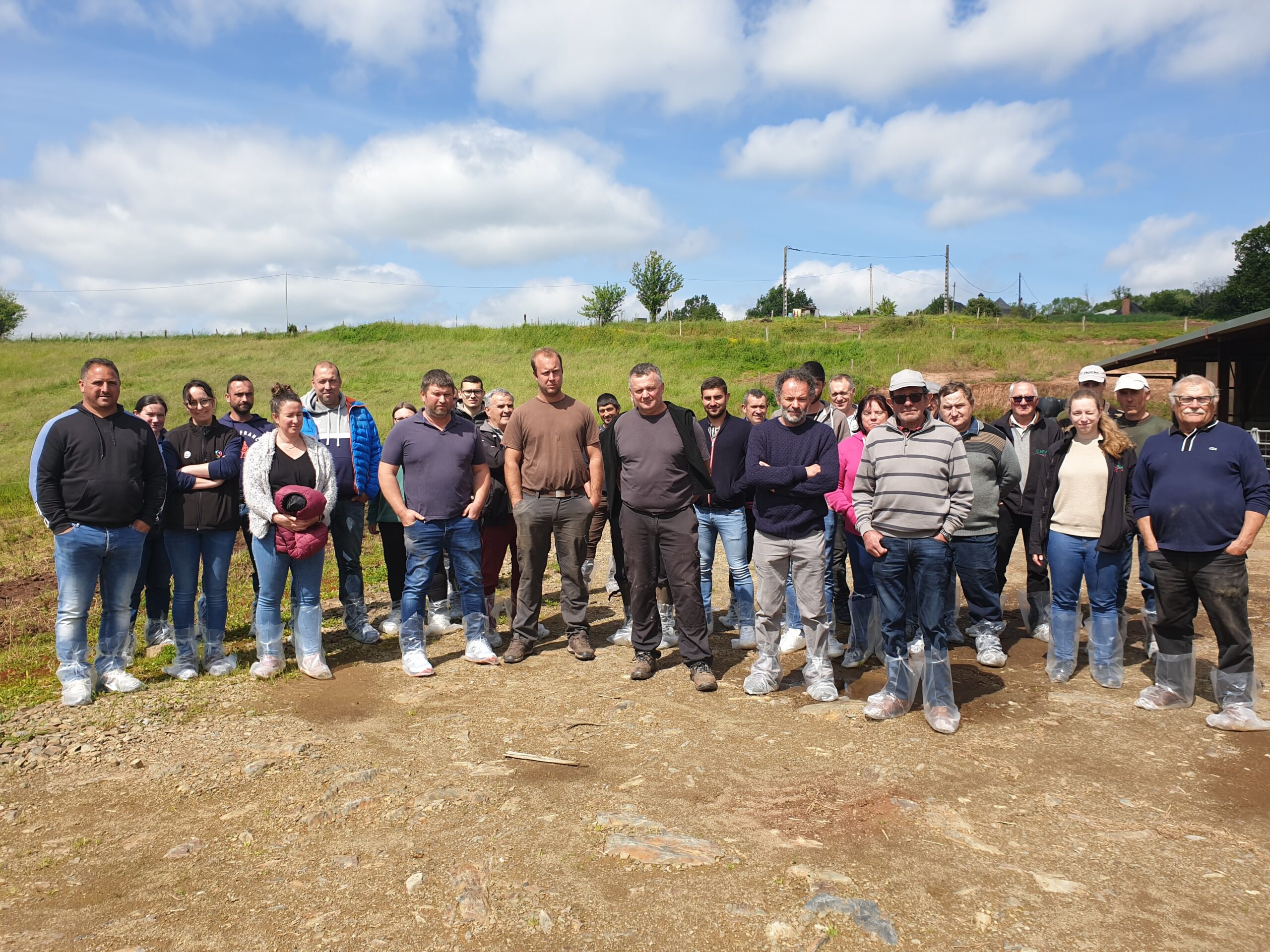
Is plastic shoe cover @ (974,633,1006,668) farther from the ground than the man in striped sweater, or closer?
closer

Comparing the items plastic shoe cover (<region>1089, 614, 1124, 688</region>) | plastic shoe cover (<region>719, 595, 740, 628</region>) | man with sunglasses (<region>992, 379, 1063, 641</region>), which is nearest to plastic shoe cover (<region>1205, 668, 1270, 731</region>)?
plastic shoe cover (<region>1089, 614, 1124, 688</region>)

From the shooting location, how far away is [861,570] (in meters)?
6.02

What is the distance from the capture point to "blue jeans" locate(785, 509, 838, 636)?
18.1 feet

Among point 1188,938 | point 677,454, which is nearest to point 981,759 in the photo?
point 1188,938

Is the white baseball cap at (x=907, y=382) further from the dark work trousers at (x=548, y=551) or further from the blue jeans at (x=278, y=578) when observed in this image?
the blue jeans at (x=278, y=578)

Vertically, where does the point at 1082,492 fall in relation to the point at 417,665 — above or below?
above

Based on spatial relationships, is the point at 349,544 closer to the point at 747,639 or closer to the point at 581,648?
the point at 581,648

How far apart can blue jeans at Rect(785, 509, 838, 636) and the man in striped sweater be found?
22.2 inches

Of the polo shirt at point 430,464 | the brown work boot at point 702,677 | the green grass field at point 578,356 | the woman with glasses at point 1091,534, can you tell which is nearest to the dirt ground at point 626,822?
the brown work boot at point 702,677

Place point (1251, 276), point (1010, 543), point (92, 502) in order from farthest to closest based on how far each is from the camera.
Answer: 1. point (1251, 276)
2. point (1010, 543)
3. point (92, 502)

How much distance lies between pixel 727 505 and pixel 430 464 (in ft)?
7.17

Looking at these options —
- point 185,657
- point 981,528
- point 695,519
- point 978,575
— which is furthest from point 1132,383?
point 185,657

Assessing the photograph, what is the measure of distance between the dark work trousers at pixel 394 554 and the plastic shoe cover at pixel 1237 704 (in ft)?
18.3

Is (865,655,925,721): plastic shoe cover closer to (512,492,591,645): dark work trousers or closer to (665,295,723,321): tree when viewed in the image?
(512,492,591,645): dark work trousers
